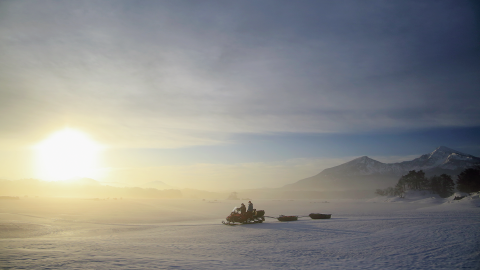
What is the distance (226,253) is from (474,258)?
1345cm

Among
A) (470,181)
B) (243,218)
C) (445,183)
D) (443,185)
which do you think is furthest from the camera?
(443,185)

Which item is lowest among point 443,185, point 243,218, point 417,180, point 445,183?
point 443,185

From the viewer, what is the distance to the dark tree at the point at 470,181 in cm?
7999

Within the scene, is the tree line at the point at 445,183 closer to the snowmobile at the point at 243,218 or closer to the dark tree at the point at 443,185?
the dark tree at the point at 443,185

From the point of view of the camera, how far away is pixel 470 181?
8244cm

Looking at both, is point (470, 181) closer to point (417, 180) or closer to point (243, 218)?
point (417, 180)

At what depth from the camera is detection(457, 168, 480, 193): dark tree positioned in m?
80.0

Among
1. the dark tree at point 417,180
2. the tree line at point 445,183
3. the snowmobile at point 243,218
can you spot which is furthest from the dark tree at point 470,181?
the snowmobile at point 243,218

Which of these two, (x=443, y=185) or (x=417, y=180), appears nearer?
(x=443, y=185)

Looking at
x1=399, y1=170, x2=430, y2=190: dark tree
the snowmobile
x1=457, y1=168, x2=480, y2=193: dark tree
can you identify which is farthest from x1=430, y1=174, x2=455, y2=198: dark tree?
the snowmobile

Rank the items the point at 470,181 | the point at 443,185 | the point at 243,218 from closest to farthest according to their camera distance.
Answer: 1. the point at 243,218
2. the point at 470,181
3. the point at 443,185

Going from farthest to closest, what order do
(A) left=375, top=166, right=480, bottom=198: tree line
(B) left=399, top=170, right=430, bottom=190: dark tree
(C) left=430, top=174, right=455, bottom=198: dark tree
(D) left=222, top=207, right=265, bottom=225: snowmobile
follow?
(B) left=399, top=170, right=430, bottom=190: dark tree
(C) left=430, top=174, right=455, bottom=198: dark tree
(A) left=375, top=166, right=480, bottom=198: tree line
(D) left=222, top=207, right=265, bottom=225: snowmobile

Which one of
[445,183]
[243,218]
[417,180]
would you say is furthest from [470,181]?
[243,218]

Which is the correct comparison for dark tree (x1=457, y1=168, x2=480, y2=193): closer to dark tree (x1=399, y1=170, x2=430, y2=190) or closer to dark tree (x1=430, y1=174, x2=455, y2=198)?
dark tree (x1=430, y1=174, x2=455, y2=198)
